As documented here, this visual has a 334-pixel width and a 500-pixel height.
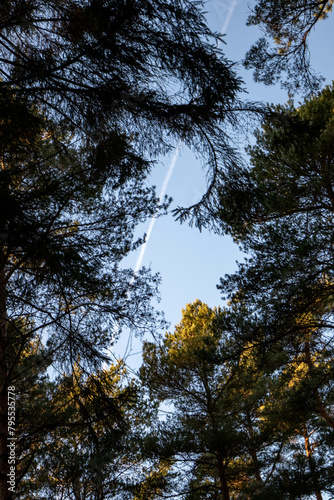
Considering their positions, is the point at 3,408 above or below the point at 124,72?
below

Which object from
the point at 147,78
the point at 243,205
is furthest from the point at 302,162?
the point at 147,78

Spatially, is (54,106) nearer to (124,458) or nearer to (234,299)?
(234,299)

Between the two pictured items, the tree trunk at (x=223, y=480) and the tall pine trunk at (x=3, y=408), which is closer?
the tall pine trunk at (x=3, y=408)

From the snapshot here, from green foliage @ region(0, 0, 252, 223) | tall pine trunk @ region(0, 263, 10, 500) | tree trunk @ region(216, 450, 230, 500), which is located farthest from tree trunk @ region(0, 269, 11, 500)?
tree trunk @ region(216, 450, 230, 500)

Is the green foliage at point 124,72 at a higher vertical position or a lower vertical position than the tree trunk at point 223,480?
higher

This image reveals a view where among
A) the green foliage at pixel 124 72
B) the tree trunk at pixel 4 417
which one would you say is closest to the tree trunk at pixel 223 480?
the tree trunk at pixel 4 417

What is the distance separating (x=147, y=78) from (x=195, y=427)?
9.12 metres

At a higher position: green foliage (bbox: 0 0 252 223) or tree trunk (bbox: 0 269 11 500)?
green foliage (bbox: 0 0 252 223)

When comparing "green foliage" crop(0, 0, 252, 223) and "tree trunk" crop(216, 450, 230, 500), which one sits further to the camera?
"tree trunk" crop(216, 450, 230, 500)

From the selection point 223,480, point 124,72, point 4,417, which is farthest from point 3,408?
point 223,480

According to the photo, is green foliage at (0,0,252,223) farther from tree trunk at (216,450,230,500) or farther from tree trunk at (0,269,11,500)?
tree trunk at (216,450,230,500)

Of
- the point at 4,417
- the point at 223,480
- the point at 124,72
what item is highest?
the point at 124,72

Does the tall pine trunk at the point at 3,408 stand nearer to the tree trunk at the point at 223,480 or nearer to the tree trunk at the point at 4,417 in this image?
the tree trunk at the point at 4,417

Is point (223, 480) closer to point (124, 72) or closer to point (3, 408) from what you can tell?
point (3, 408)
